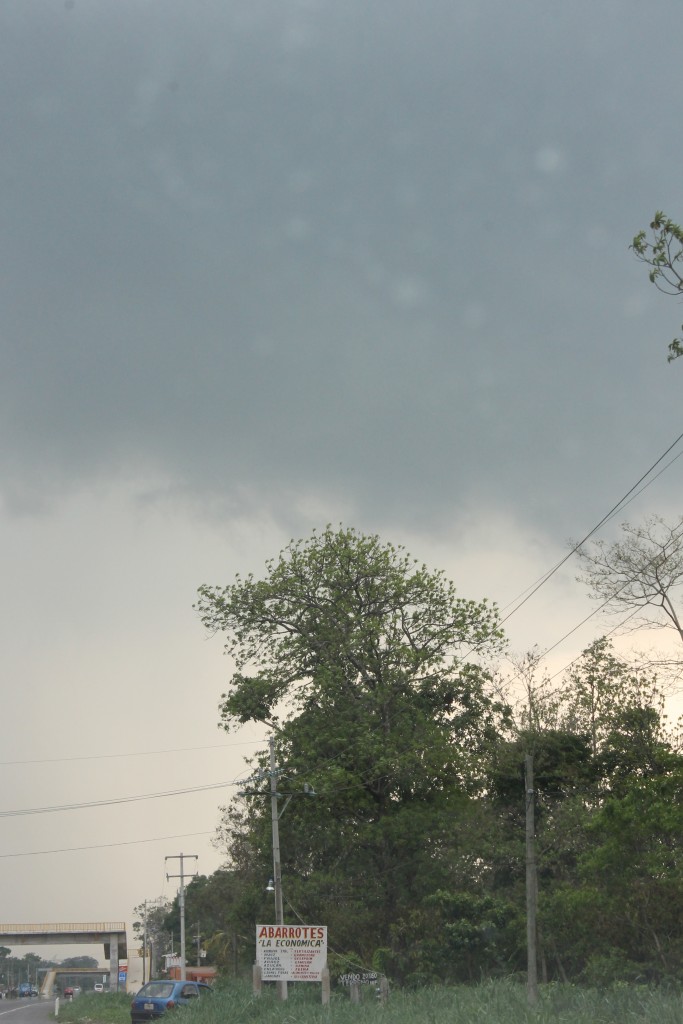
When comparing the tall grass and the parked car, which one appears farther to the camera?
the parked car

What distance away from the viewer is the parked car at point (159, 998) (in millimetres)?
31203

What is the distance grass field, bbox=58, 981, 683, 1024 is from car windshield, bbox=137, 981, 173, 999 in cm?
211

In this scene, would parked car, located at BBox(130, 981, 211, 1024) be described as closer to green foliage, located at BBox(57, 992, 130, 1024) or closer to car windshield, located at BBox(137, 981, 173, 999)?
car windshield, located at BBox(137, 981, 173, 999)

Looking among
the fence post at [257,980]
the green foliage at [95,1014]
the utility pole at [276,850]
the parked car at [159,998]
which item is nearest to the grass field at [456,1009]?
the fence post at [257,980]

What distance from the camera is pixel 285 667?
43625 millimetres

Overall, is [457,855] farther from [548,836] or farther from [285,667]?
[285,667]

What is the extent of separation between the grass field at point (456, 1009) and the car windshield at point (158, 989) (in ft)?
6.93

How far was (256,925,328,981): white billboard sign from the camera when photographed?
26.5m

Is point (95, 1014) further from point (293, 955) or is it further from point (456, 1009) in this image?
point (456, 1009)

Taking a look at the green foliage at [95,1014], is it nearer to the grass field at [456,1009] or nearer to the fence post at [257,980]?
the grass field at [456,1009]

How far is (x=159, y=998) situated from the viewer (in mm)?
31672

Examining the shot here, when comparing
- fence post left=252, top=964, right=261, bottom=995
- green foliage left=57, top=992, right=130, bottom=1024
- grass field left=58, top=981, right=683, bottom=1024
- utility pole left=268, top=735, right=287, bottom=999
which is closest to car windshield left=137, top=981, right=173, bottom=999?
grass field left=58, top=981, right=683, bottom=1024

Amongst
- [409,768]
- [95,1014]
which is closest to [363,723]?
[409,768]

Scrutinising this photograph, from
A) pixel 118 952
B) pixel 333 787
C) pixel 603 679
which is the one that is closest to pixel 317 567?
pixel 333 787
